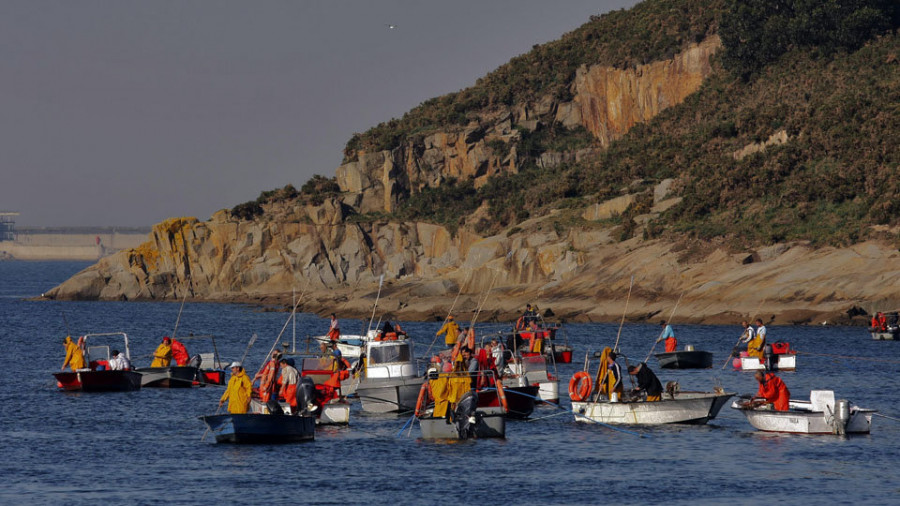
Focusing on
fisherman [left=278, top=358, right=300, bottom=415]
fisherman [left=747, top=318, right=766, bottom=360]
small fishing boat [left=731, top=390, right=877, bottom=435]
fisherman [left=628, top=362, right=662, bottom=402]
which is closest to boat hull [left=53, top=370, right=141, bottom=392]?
fisherman [left=278, top=358, right=300, bottom=415]

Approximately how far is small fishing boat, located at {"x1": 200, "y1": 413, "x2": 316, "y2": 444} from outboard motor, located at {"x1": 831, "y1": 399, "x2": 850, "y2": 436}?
46.4ft

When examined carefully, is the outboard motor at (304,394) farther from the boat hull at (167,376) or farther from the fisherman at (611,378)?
the boat hull at (167,376)

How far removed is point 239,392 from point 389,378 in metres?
8.99

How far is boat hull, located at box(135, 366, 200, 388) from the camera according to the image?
47.7m

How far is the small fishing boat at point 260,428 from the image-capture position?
3219 cm

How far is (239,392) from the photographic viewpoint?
1248 inches

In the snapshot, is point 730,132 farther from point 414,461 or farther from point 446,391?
point 414,461

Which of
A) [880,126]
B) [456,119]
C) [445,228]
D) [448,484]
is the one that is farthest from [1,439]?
[456,119]

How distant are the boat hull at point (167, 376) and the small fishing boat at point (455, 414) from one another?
57.0ft

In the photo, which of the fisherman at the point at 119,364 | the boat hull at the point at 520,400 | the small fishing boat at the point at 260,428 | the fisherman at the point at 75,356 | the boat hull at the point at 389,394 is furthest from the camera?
the fisherman at the point at 75,356

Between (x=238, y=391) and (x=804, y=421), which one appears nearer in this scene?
(x=238, y=391)

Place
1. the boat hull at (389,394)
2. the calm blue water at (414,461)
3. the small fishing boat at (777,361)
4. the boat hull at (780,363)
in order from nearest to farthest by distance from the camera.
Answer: the calm blue water at (414,461) → the boat hull at (389,394) → the small fishing boat at (777,361) → the boat hull at (780,363)

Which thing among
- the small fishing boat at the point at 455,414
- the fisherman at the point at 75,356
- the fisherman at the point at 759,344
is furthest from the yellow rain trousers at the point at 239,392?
the fisherman at the point at 759,344

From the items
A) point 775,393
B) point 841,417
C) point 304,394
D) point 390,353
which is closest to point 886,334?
point 775,393
